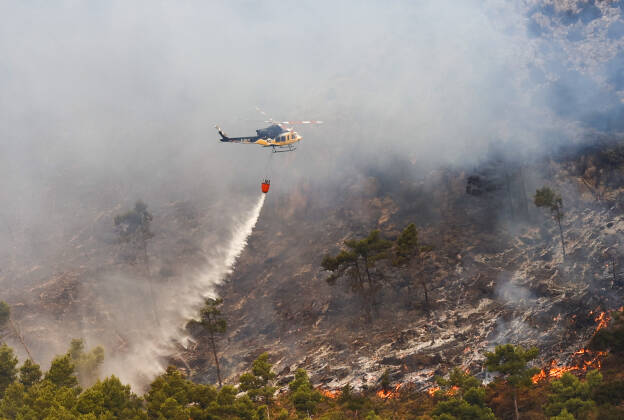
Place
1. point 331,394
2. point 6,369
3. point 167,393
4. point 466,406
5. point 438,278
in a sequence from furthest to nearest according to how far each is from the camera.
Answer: point 438,278 < point 6,369 < point 331,394 < point 167,393 < point 466,406

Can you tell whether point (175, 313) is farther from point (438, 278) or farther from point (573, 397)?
point (573, 397)

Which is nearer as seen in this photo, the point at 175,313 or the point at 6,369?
the point at 6,369

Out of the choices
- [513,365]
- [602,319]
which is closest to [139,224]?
[513,365]

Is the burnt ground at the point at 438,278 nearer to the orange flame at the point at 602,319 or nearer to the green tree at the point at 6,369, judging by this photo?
the orange flame at the point at 602,319

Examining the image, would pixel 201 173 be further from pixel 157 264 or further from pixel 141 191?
pixel 157 264

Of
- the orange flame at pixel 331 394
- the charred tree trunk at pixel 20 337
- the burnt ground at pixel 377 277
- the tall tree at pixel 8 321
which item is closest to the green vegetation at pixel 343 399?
the orange flame at pixel 331 394

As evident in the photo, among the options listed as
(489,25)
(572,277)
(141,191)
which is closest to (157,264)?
(141,191)
